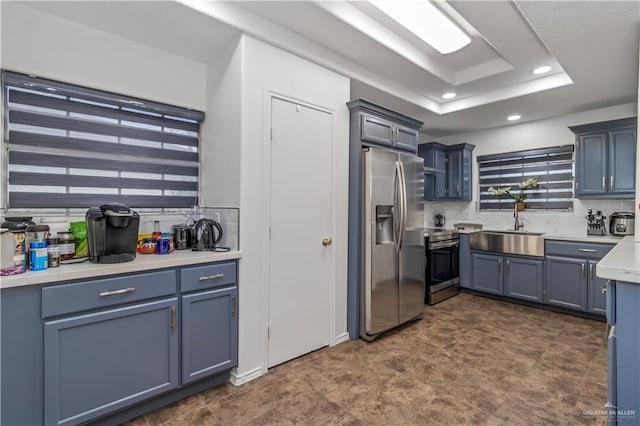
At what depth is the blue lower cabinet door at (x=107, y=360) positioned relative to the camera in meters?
1.57

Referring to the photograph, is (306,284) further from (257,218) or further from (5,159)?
(5,159)

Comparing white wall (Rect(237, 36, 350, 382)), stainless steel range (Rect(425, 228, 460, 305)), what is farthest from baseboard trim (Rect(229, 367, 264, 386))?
stainless steel range (Rect(425, 228, 460, 305))

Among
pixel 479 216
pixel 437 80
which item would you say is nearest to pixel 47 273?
pixel 437 80

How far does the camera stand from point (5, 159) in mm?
1944

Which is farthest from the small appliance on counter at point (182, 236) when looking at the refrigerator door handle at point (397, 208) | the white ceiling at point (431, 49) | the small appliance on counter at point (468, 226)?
the small appliance on counter at point (468, 226)

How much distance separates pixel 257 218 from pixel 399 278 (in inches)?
63.6

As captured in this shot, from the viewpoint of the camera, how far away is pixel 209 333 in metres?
2.09

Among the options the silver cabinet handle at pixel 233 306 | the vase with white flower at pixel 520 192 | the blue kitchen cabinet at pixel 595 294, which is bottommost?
the blue kitchen cabinet at pixel 595 294

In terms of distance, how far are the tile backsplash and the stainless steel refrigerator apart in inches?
85.4

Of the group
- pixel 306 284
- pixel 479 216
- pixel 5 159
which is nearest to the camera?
pixel 5 159

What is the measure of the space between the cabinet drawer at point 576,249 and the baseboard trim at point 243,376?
3.61 meters

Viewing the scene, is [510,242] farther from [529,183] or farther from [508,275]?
[529,183]

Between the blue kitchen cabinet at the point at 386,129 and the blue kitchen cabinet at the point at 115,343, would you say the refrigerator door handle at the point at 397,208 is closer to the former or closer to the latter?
the blue kitchen cabinet at the point at 386,129

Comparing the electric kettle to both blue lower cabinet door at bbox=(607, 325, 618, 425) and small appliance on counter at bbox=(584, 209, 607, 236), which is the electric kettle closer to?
blue lower cabinet door at bbox=(607, 325, 618, 425)
